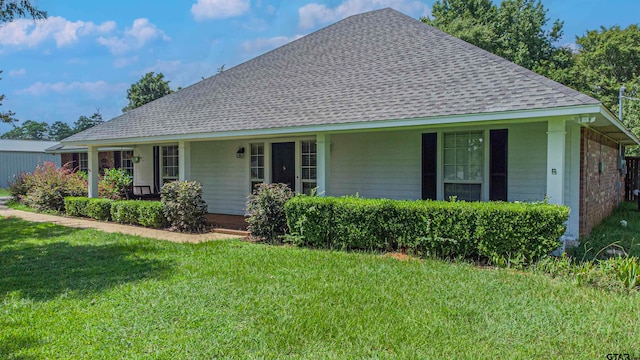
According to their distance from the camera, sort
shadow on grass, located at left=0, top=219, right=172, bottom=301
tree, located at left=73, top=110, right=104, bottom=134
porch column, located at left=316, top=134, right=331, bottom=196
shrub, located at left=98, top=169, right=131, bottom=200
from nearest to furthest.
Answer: shadow on grass, located at left=0, top=219, right=172, bottom=301
porch column, located at left=316, top=134, right=331, bottom=196
shrub, located at left=98, top=169, right=131, bottom=200
tree, located at left=73, top=110, right=104, bottom=134

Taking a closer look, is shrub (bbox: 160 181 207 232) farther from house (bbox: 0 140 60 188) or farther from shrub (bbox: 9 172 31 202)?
house (bbox: 0 140 60 188)

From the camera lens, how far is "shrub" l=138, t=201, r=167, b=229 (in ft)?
33.5

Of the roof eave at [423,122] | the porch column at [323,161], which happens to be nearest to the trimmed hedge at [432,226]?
the porch column at [323,161]

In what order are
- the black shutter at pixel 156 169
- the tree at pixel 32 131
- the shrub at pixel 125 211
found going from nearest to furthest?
the shrub at pixel 125 211, the black shutter at pixel 156 169, the tree at pixel 32 131

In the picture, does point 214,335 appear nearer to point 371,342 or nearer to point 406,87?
point 371,342

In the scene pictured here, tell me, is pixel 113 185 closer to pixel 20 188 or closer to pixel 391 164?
pixel 20 188

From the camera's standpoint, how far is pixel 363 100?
893 centimetres

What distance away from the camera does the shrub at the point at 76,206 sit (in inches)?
492

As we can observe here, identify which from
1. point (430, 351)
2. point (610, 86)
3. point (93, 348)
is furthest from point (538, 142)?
point (610, 86)

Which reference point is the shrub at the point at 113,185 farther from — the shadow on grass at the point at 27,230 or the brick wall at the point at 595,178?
the brick wall at the point at 595,178

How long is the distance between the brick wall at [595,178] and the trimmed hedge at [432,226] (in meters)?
2.76

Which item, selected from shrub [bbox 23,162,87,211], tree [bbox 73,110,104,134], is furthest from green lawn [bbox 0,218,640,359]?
tree [bbox 73,110,104,134]

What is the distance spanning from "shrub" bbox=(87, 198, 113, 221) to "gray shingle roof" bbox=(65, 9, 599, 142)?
2.02 meters

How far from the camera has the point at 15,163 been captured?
30.7 metres
